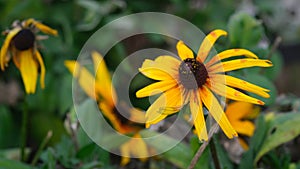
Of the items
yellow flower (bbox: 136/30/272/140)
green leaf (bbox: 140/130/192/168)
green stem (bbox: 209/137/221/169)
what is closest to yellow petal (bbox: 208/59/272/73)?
yellow flower (bbox: 136/30/272/140)

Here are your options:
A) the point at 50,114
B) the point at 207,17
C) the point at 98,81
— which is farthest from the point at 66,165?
the point at 207,17

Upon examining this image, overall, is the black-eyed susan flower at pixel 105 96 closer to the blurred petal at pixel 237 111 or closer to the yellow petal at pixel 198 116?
the blurred petal at pixel 237 111

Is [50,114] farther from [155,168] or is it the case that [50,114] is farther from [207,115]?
[207,115]

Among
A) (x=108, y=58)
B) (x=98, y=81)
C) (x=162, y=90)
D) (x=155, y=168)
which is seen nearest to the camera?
(x=162, y=90)

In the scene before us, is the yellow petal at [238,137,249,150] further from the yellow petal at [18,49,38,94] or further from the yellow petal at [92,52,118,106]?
the yellow petal at [18,49,38,94]

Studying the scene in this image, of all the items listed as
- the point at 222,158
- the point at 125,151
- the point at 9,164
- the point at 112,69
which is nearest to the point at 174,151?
the point at 222,158

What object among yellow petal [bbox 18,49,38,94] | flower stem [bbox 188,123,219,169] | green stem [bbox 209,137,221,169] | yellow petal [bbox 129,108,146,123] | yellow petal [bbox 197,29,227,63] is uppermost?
yellow petal [bbox 18,49,38,94]

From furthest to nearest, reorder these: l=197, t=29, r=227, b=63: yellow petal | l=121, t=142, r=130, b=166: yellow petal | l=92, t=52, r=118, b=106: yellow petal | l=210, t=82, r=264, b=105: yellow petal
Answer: l=92, t=52, r=118, b=106: yellow petal
l=121, t=142, r=130, b=166: yellow petal
l=197, t=29, r=227, b=63: yellow petal
l=210, t=82, r=264, b=105: yellow petal

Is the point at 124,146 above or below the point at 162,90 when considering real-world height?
below
